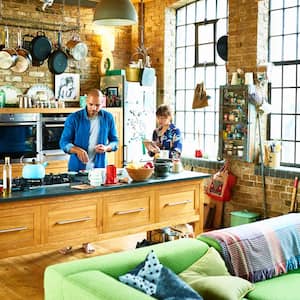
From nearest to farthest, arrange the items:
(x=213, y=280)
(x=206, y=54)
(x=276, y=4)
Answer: (x=213, y=280), (x=276, y=4), (x=206, y=54)

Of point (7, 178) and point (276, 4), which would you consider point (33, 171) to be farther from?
point (276, 4)

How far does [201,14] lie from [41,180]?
14.2 feet

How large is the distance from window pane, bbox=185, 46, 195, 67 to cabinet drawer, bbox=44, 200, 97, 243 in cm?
421

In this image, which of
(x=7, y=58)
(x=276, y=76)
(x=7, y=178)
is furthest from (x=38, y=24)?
(x=7, y=178)

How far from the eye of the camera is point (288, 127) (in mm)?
6645

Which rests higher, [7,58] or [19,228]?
[7,58]

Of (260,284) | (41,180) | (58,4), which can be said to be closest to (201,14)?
(58,4)

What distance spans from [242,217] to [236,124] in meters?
1.16

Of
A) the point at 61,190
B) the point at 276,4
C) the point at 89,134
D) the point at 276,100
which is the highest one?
the point at 276,4

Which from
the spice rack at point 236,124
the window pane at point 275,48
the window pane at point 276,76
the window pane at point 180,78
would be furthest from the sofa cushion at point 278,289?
the window pane at point 180,78

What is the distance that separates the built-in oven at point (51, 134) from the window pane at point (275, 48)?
2851mm

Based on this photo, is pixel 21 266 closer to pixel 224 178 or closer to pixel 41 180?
pixel 41 180

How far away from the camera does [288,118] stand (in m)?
6.64

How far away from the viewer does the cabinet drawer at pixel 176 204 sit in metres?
4.97
